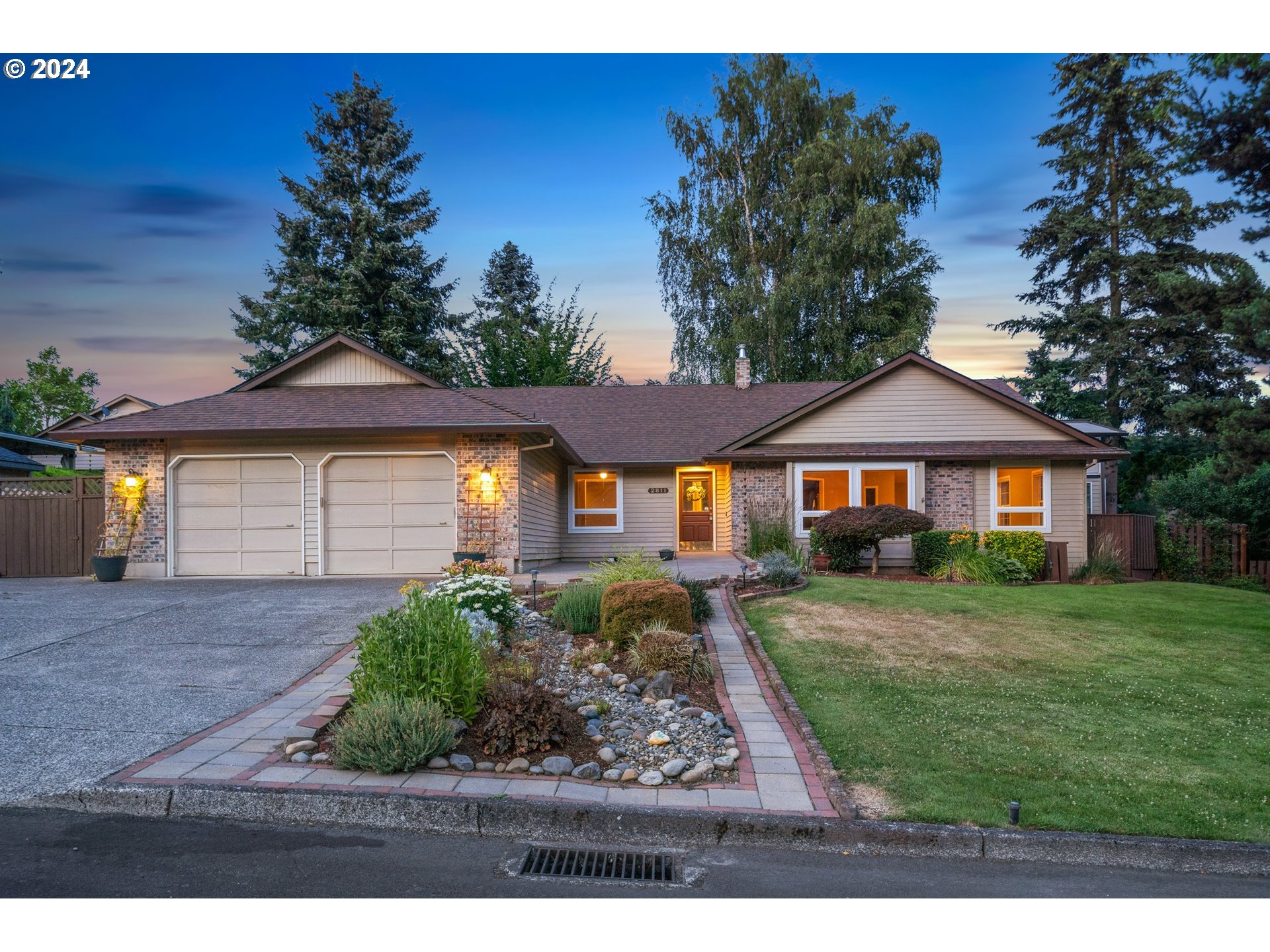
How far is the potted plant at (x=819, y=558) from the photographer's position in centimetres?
1429

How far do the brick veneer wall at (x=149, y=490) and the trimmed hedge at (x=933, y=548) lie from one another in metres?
13.7

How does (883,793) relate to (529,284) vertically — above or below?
below

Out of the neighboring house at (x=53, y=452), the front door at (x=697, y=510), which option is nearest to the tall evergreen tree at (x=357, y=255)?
the neighboring house at (x=53, y=452)

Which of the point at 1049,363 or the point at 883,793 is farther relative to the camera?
the point at 1049,363

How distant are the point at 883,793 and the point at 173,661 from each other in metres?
6.38

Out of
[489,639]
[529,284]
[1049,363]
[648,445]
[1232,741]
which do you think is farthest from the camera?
[529,284]

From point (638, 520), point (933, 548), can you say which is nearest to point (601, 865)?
point (933, 548)

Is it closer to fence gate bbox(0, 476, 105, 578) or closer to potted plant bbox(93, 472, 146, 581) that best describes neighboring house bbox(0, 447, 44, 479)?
fence gate bbox(0, 476, 105, 578)

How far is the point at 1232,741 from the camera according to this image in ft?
17.1

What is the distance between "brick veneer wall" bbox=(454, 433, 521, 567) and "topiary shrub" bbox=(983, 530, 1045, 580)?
897cm

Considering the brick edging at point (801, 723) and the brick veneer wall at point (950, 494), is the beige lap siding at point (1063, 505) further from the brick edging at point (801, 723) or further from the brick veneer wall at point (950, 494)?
the brick edging at point (801, 723)

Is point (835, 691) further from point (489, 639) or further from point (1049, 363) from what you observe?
point (1049, 363)

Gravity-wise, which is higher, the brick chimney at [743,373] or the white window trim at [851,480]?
the brick chimney at [743,373]
